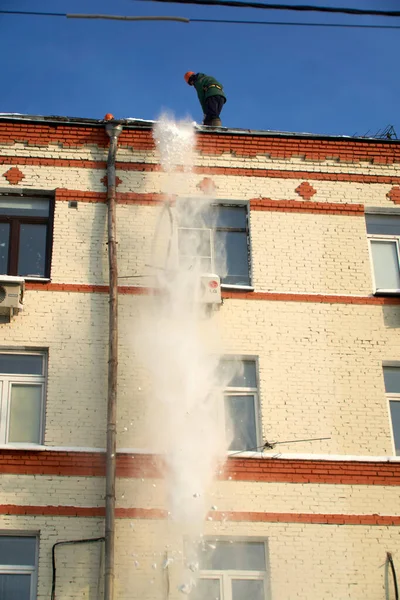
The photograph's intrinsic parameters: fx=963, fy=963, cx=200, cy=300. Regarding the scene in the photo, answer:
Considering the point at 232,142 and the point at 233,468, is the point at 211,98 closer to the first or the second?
the point at 232,142

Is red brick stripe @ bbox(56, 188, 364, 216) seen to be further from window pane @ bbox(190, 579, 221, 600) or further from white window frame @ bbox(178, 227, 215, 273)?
window pane @ bbox(190, 579, 221, 600)

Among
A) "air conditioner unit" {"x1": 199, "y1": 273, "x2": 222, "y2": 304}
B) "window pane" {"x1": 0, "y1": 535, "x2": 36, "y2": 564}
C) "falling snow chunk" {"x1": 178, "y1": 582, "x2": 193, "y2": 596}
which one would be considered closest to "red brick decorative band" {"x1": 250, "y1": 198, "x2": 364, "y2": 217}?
"air conditioner unit" {"x1": 199, "y1": 273, "x2": 222, "y2": 304}

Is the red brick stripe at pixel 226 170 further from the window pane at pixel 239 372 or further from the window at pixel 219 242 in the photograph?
the window pane at pixel 239 372

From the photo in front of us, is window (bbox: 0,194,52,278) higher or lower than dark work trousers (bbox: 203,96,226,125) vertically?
lower

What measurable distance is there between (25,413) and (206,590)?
11.6 feet

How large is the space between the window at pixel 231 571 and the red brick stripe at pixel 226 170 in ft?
19.6

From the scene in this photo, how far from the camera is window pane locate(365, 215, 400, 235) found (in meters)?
15.8

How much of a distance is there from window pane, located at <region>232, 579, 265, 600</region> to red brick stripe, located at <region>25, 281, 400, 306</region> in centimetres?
419

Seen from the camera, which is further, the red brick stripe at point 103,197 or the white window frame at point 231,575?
the red brick stripe at point 103,197

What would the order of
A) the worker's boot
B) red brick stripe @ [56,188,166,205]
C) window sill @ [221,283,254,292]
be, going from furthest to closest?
the worker's boot
red brick stripe @ [56,188,166,205]
window sill @ [221,283,254,292]

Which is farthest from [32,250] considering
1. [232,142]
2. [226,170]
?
[232,142]

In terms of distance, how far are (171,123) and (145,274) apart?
2775 millimetres

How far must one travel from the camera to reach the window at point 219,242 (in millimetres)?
15141

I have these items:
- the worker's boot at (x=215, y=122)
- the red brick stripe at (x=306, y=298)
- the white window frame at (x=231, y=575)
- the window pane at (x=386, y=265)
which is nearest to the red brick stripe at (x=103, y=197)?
the red brick stripe at (x=306, y=298)
